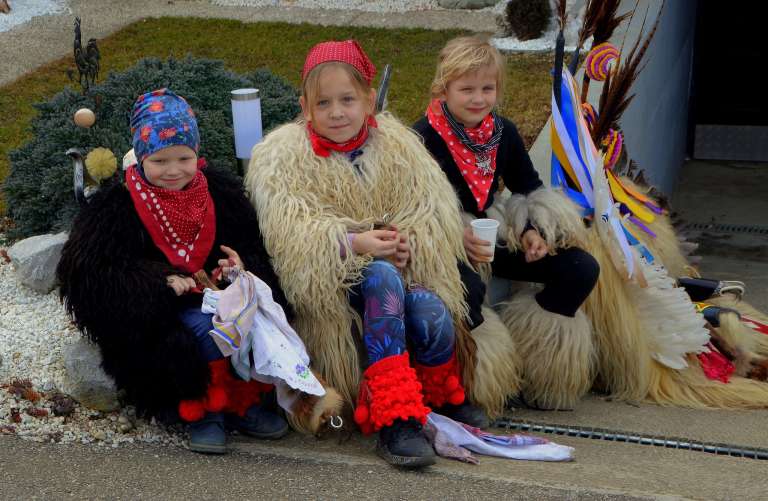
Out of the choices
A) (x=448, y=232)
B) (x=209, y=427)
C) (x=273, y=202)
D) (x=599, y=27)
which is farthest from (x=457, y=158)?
(x=209, y=427)

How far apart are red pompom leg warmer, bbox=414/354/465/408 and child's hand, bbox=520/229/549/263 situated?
60 centimetres

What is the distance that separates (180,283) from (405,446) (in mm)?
928

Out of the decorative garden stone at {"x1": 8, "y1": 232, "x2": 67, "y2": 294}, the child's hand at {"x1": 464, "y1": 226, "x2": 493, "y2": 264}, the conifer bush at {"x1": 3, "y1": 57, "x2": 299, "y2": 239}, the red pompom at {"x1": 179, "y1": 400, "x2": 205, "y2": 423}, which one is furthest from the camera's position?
the conifer bush at {"x1": 3, "y1": 57, "x2": 299, "y2": 239}

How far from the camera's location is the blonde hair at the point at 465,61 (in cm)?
363

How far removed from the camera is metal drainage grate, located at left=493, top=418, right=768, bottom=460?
135 inches

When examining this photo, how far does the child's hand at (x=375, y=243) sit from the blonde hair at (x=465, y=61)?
78 cm

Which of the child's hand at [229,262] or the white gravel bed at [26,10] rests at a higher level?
the white gravel bed at [26,10]

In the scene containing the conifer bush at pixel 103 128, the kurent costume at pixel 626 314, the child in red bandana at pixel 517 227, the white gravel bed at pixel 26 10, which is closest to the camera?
the child in red bandana at pixel 517 227

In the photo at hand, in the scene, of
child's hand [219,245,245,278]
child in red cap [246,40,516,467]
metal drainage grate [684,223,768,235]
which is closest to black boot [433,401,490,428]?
child in red cap [246,40,516,467]

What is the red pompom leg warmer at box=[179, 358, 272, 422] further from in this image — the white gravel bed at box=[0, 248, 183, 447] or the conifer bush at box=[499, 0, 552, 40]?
the conifer bush at box=[499, 0, 552, 40]

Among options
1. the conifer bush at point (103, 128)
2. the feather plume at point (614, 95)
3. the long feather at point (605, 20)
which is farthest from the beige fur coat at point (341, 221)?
the long feather at point (605, 20)

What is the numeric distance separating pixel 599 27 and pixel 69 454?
2.97 metres

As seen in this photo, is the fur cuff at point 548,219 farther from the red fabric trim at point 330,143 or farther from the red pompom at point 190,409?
the red pompom at point 190,409

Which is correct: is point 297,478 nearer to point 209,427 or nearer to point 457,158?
point 209,427
